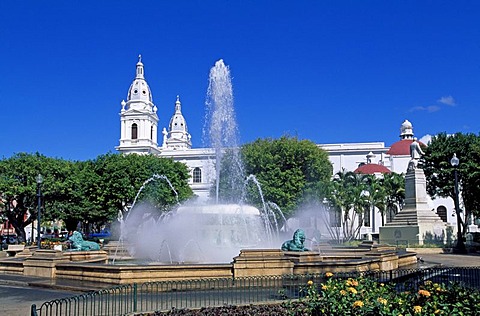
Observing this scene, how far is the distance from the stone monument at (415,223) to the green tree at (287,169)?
1543cm

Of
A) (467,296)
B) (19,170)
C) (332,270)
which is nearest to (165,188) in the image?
(19,170)

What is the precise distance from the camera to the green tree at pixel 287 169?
54094mm

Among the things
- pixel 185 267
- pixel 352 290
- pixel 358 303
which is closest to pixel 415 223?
pixel 185 267

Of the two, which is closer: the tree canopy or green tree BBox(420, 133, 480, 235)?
green tree BBox(420, 133, 480, 235)

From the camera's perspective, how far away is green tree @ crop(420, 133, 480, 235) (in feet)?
130

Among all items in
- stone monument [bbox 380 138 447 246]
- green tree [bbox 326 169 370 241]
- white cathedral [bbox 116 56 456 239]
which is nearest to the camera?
stone monument [bbox 380 138 447 246]

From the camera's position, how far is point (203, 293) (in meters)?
14.1

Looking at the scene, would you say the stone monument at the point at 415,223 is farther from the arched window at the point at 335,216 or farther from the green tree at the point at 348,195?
the arched window at the point at 335,216

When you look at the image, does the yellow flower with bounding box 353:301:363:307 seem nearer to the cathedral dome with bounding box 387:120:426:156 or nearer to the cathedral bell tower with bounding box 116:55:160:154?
the cathedral dome with bounding box 387:120:426:156

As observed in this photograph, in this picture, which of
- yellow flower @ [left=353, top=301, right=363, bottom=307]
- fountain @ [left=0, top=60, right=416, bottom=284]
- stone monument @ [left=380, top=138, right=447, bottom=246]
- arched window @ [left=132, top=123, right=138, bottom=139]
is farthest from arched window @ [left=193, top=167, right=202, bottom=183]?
yellow flower @ [left=353, top=301, right=363, bottom=307]

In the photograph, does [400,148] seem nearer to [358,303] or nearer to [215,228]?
[215,228]

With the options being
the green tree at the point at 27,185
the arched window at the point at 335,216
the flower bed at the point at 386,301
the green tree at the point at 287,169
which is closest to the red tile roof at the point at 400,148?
the green tree at the point at 287,169

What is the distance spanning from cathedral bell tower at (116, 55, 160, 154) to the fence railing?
75172mm

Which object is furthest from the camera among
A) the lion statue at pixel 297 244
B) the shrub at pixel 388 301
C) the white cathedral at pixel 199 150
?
the white cathedral at pixel 199 150
